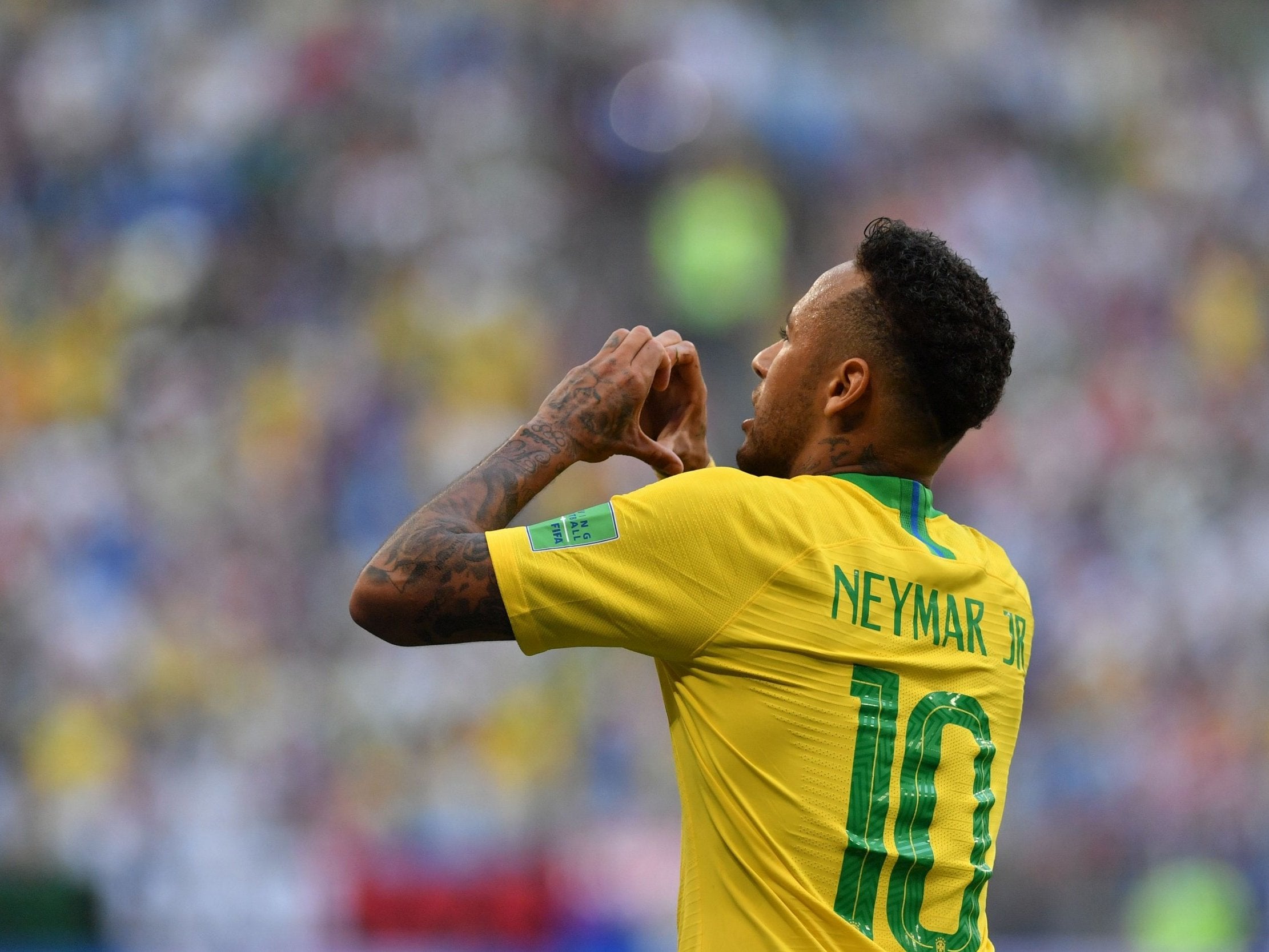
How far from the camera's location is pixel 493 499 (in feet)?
7.29

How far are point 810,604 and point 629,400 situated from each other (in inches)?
18.2

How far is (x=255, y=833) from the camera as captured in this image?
27.5 ft

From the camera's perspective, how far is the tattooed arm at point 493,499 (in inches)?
81.4

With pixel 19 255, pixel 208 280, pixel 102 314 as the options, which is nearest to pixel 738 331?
pixel 208 280

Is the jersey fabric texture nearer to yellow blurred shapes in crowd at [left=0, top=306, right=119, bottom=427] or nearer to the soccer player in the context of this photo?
the soccer player

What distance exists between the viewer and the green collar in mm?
2273

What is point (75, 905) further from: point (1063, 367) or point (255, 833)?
point (1063, 367)

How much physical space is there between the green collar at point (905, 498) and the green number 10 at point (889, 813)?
0.74 feet

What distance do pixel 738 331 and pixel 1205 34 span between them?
5351 mm

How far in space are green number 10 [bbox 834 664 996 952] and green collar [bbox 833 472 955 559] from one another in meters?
0.23

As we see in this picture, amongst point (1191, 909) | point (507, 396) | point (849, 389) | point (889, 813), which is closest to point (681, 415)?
point (849, 389)

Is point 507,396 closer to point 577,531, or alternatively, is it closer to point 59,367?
point 59,367

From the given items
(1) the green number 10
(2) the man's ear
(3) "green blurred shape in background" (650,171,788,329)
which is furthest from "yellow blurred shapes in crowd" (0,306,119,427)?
(1) the green number 10

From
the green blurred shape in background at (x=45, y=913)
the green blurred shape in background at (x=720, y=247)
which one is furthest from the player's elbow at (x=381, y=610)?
the green blurred shape in background at (x=720, y=247)
